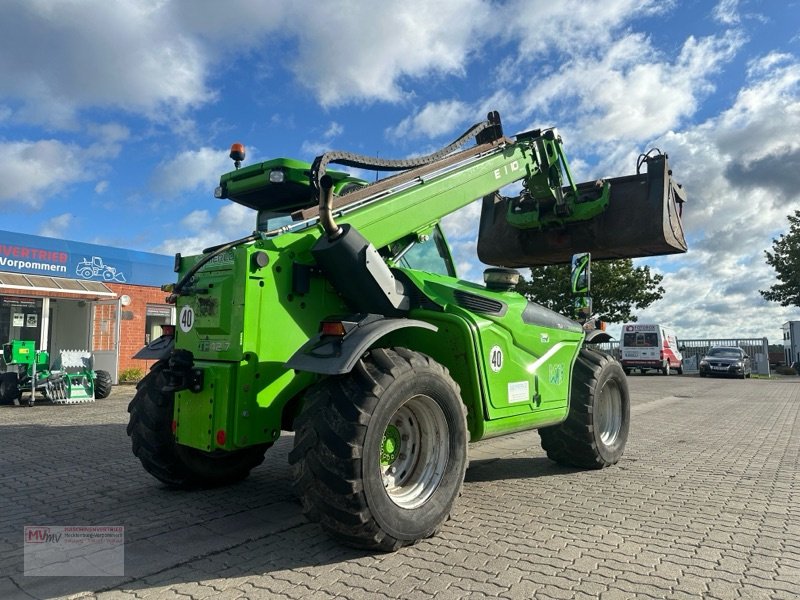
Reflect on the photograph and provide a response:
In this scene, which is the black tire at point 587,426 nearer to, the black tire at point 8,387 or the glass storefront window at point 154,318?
the black tire at point 8,387

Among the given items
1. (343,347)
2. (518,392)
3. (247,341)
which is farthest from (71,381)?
(343,347)

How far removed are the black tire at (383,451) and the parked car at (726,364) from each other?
97.0 feet

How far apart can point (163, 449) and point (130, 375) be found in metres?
14.7

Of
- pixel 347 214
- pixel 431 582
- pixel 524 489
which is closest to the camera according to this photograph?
pixel 431 582

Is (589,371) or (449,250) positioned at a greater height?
(449,250)

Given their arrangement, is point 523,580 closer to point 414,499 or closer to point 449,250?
point 414,499

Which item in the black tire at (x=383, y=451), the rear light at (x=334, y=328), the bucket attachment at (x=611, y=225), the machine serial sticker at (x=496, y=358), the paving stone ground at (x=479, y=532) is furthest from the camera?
the bucket attachment at (x=611, y=225)

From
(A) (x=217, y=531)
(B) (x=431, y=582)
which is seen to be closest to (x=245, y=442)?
(A) (x=217, y=531)

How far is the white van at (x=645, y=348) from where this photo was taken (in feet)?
94.8

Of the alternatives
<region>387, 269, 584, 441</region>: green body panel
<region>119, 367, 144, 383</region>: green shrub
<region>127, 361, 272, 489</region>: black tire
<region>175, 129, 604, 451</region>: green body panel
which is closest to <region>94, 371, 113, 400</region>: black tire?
<region>119, 367, 144, 383</region>: green shrub

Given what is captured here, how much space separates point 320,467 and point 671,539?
2.49 metres

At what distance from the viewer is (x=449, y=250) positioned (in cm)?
581

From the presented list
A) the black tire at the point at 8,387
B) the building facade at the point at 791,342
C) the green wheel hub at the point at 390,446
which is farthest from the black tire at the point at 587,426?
the building facade at the point at 791,342

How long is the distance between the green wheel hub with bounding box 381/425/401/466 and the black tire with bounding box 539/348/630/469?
2.59m
